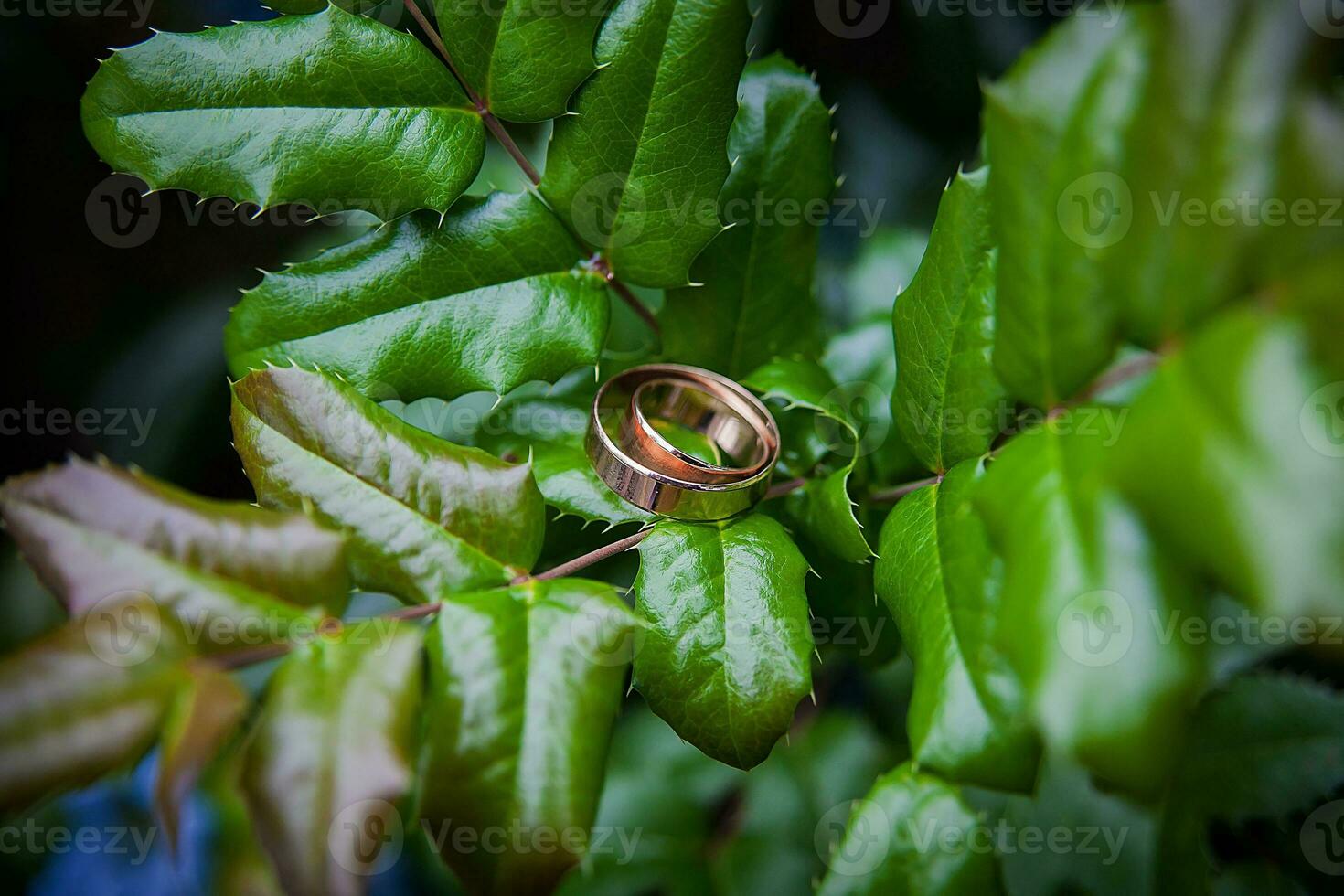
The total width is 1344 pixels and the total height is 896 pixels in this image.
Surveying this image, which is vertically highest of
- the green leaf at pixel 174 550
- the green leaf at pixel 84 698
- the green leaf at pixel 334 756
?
the green leaf at pixel 174 550

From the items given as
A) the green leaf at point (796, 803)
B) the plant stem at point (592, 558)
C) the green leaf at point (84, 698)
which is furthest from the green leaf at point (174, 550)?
the green leaf at point (796, 803)

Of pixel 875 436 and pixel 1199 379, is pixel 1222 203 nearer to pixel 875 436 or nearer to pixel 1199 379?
pixel 1199 379

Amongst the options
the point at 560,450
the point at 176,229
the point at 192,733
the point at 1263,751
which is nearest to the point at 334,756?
the point at 192,733

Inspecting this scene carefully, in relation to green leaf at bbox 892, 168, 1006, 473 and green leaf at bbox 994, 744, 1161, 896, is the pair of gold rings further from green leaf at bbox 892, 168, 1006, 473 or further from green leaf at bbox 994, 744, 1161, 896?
green leaf at bbox 994, 744, 1161, 896

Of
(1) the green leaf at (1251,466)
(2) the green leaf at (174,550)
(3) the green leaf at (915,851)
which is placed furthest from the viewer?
(3) the green leaf at (915,851)

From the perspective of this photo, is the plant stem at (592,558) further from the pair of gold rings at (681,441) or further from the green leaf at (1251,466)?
the green leaf at (1251,466)

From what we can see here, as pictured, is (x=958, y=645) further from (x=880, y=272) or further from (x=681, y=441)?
(x=880, y=272)
